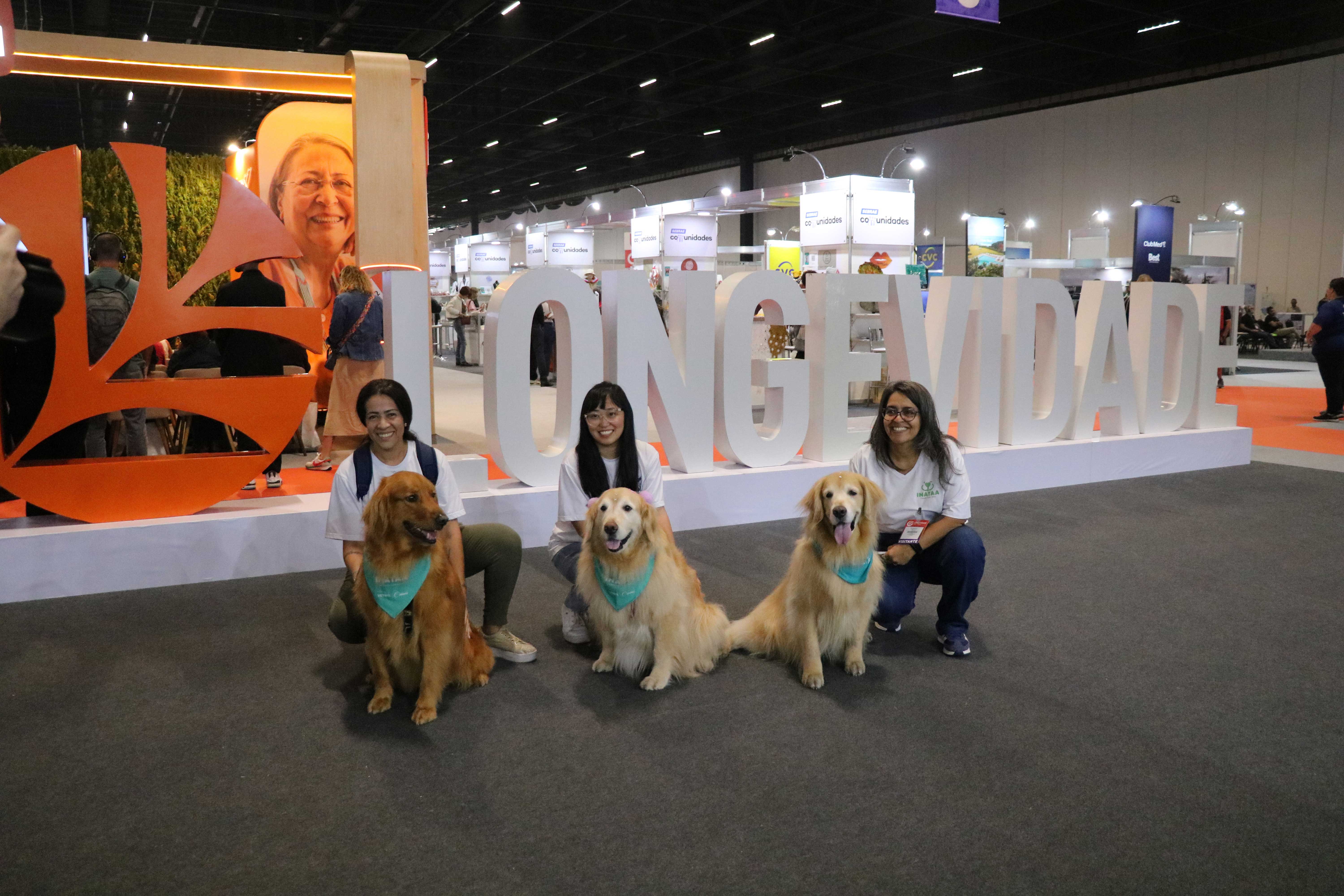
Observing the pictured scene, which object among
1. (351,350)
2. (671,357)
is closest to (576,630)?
(671,357)

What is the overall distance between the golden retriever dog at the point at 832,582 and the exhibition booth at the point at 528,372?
203 centimetres

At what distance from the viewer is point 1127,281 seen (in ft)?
50.7

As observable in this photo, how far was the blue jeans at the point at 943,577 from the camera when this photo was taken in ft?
10.8

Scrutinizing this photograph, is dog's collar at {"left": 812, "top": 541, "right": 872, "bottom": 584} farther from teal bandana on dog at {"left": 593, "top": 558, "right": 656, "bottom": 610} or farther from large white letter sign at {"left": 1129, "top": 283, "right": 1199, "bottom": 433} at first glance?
large white letter sign at {"left": 1129, "top": 283, "right": 1199, "bottom": 433}

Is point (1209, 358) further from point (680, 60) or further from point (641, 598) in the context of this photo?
point (680, 60)

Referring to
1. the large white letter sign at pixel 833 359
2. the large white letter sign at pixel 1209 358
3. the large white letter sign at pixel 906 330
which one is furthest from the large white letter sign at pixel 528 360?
the large white letter sign at pixel 1209 358

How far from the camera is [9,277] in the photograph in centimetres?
105

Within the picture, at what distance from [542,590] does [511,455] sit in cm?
100

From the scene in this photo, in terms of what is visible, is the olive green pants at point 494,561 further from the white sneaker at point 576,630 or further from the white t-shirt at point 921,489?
the white t-shirt at point 921,489

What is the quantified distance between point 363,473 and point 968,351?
13.9ft

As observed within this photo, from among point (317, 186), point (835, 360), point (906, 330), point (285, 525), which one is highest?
point (317, 186)

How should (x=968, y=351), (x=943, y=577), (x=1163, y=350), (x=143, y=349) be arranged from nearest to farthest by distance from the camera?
(x=943, y=577) < (x=143, y=349) < (x=968, y=351) < (x=1163, y=350)

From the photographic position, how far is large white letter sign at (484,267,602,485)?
15.6 feet

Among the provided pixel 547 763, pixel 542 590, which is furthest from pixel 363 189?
pixel 547 763
